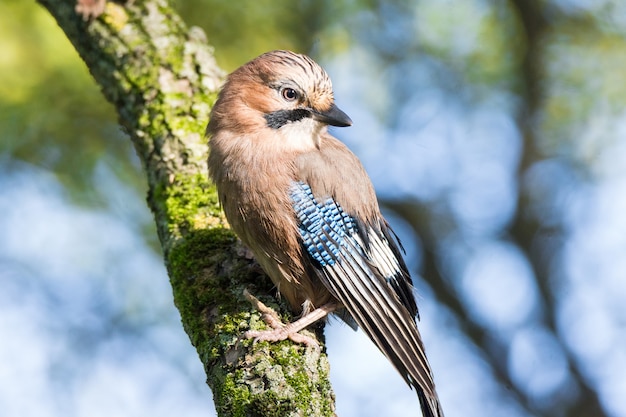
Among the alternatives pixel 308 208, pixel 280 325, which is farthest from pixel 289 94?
pixel 280 325

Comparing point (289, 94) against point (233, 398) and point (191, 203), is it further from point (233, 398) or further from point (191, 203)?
point (233, 398)

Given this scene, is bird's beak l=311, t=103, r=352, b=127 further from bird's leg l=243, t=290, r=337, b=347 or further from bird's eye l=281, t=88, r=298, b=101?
bird's leg l=243, t=290, r=337, b=347

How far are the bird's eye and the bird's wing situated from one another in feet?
1.98

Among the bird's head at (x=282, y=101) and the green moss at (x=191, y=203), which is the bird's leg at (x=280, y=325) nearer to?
the green moss at (x=191, y=203)

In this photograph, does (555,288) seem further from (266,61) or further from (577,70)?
(266,61)

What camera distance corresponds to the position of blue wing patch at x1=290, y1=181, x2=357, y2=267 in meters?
4.45

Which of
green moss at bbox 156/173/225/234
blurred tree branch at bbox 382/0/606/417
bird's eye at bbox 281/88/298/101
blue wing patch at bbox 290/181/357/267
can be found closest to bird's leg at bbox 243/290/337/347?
blue wing patch at bbox 290/181/357/267

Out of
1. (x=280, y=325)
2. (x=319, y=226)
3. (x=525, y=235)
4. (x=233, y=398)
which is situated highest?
(x=525, y=235)

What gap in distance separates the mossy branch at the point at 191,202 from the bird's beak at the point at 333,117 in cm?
87

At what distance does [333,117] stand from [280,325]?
4.65 ft

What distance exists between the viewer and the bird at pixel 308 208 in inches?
172

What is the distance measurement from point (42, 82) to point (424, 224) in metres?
4.61

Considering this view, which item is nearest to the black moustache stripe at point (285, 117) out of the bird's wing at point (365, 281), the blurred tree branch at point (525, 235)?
the bird's wing at point (365, 281)

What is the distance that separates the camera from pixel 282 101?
4.82 m
